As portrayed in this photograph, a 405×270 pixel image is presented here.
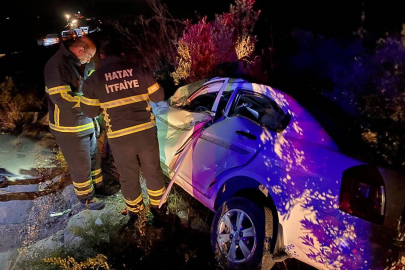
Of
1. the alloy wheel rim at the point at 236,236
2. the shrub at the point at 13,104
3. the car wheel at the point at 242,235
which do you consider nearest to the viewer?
the car wheel at the point at 242,235

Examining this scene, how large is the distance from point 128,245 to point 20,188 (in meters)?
2.40

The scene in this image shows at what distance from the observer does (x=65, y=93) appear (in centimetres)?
316

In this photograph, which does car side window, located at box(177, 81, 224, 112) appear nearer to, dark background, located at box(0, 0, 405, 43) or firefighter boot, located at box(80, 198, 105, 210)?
firefighter boot, located at box(80, 198, 105, 210)

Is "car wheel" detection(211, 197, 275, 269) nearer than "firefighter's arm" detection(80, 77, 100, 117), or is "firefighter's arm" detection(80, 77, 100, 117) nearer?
"car wheel" detection(211, 197, 275, 269)

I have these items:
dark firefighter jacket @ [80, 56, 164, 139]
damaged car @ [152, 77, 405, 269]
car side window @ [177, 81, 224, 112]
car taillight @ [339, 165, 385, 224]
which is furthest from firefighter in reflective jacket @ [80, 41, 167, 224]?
car taillight @ [339, 165, 385, 224]

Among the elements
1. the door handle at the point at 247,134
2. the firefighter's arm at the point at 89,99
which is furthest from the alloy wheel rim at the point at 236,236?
the firefighter's arm at the point at 89,99

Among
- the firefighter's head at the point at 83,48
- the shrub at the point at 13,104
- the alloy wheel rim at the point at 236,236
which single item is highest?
the firefighter's head at the point at 83,48

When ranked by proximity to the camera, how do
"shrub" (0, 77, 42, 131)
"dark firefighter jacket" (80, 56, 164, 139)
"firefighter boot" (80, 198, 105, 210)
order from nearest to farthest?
"dark firefighter jacket" (80, 56, 164, 139), "firefighter boot" (80, 198, 105, 210), "shrub" (0, 77, 42, 131)

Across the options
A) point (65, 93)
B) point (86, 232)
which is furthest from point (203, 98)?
point (86, 232)

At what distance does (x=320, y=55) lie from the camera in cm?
458

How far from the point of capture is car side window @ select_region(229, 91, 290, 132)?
103 inches

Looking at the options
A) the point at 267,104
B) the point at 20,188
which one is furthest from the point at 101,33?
the point at 20,188

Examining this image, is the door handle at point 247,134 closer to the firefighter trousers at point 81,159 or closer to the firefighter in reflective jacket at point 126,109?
the firefighter in reflective jacket at point 126,109

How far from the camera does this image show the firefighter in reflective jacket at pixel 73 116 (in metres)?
3.16
